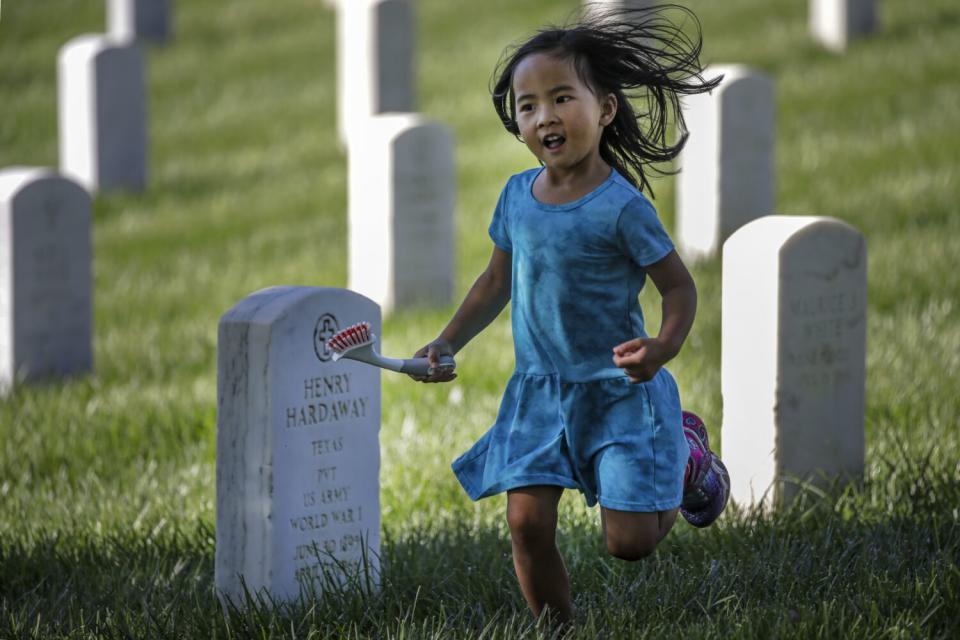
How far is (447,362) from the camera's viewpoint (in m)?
3.35

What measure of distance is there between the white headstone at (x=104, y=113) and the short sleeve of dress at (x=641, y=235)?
792cm

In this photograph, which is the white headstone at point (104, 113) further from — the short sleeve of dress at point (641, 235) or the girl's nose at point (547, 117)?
the short sleeve of dress at point (641, 235)

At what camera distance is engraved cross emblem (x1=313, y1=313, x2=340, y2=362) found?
3637 millimetres

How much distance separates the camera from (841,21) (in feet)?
42.2

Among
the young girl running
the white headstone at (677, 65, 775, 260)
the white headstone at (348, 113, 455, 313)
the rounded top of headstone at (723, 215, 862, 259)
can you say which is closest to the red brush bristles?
the young girl running

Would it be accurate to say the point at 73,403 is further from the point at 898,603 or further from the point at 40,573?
the point at 898,603

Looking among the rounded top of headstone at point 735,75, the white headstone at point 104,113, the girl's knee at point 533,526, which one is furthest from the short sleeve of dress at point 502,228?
the white headstone at point 104,113

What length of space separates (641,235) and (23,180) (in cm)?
436

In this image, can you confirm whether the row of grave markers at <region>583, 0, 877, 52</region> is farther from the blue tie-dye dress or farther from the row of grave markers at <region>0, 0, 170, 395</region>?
the blue tie-dye dress

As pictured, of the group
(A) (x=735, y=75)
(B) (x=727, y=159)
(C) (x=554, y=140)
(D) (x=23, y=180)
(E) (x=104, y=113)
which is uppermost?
(E) (x=104, y=113)

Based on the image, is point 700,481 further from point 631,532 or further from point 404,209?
point 404,209

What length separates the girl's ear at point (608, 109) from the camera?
10.6ft

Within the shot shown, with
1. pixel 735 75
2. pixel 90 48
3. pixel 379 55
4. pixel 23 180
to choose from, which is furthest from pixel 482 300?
pixel 379 55

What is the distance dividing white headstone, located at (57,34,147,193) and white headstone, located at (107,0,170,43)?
4.31m
